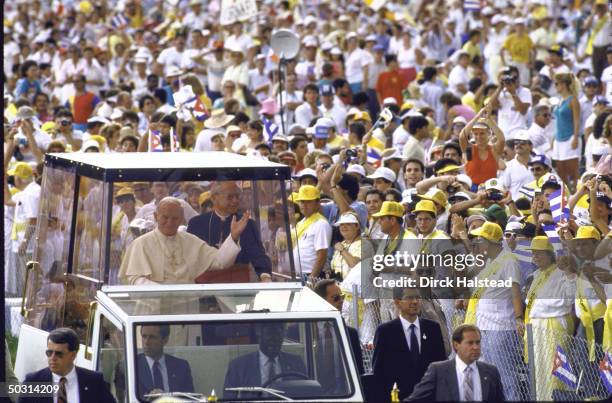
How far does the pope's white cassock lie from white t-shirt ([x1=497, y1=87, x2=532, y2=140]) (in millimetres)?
9727

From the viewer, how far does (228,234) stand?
11.7 m

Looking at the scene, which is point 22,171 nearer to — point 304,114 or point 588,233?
point 304,114

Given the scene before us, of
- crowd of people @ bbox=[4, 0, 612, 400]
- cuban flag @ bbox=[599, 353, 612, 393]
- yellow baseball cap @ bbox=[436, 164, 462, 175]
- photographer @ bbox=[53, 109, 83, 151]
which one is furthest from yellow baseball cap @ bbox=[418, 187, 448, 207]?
photographer @ bbox=[53, 109, 83, 151]

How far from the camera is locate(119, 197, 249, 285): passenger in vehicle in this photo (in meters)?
11.2

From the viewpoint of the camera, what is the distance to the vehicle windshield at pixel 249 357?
9.98 m

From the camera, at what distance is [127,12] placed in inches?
1494

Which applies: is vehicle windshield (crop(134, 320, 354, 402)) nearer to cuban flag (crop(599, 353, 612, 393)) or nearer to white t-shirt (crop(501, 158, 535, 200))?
cuban flag (crop(599, 353, 612, 393))

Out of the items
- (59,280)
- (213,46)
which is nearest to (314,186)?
(59,280)

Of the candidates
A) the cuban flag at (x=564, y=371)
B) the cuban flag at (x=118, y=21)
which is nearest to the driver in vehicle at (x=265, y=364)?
the cuban flag at (x=564, y=371)

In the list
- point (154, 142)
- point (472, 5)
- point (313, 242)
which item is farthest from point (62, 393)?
point (472, 5)

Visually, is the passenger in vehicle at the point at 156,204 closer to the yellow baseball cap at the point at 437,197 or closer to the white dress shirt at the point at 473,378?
the white dress shirt at the point at 473,378

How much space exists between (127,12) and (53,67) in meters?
6.92

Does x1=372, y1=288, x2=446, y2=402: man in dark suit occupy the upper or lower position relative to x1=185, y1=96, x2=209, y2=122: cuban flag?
lower

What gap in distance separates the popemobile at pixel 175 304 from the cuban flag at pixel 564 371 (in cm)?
200
